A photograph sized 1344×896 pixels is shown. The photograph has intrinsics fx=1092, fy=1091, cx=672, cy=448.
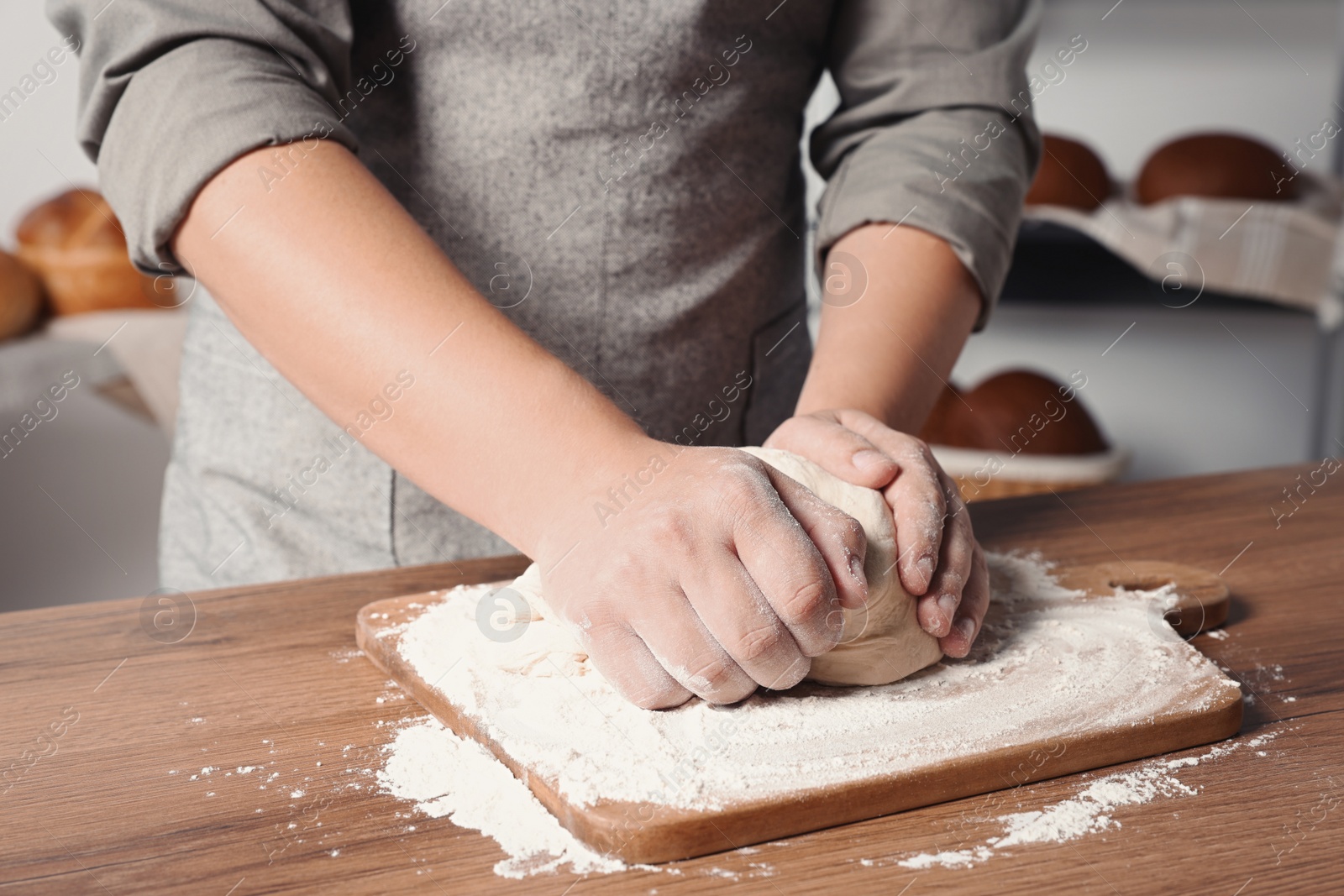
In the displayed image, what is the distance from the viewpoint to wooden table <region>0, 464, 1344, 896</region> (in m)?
0.46

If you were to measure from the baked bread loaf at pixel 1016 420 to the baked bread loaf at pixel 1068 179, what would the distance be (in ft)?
0.95

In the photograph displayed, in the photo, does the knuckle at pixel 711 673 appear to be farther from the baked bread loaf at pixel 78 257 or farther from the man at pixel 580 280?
the baked bread loaf at pixel 78 257

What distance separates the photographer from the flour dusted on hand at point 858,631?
62cm

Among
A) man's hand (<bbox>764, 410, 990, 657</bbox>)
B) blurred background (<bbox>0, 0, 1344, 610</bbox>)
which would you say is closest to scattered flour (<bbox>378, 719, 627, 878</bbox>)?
man's hand (<bbox>764, 410, 990, 657</bbox>)

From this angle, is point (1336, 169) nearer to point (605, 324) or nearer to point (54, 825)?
point (605, 324)

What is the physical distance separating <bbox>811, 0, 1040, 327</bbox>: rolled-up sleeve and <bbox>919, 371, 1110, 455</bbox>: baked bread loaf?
82 cm

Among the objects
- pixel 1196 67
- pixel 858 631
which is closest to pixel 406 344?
pixel 858 631

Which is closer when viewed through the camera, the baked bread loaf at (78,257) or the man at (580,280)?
the man at (580,280)

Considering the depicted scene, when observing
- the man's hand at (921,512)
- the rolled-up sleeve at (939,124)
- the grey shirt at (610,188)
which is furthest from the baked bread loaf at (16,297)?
the man's hand at (921,512)

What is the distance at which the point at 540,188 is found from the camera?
2.83ft

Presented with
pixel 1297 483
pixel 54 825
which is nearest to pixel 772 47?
pixel 1297 483

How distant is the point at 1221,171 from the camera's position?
1.76 meters

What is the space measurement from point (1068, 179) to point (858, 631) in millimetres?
1416

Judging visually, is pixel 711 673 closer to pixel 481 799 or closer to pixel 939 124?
pixel 481 799
